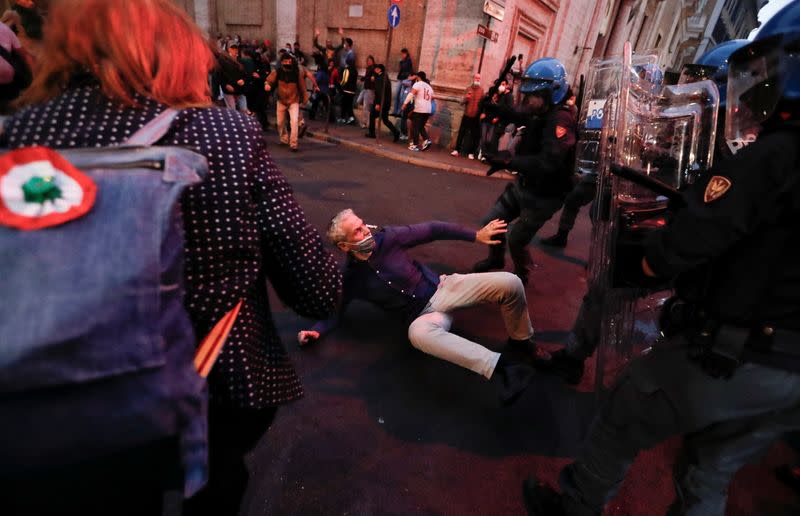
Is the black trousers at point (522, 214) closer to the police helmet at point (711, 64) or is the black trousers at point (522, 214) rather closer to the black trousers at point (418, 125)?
the police helmet at point (711, 64)

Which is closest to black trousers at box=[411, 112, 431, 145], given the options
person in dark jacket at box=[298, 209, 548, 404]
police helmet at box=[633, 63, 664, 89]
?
police helmet at box=[633, 63, 664, 89]

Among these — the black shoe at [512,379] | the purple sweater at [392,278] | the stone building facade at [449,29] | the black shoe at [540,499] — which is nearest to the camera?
the black shoe at [540,499]

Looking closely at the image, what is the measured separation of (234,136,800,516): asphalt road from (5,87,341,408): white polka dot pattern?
940 millimetres

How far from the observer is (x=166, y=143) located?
79cm

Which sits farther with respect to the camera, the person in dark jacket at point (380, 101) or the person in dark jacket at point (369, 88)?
the person in dark jacket at point (369, 88)

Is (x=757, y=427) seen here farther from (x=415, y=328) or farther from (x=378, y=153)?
(x=378, y=153)

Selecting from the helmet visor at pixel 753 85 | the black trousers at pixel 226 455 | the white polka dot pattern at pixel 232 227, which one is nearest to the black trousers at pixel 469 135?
the helmet visor at pixel 753 85

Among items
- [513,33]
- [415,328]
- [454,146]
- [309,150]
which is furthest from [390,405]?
[513,33]

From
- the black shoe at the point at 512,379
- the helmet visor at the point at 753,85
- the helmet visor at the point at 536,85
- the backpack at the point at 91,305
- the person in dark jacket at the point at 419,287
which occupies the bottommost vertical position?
the black shoe at the point at 512,379

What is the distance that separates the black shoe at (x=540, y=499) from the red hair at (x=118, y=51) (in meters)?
1.94

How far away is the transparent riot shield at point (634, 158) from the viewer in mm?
1745

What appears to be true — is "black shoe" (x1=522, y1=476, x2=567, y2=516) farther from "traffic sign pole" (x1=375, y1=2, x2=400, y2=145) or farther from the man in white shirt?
"traffic sign pole" (x1=375, y1=2, x2=400, y2=145)

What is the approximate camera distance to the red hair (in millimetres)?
788

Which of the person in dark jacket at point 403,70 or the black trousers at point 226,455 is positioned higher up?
the person in dark jacket at point 403,70
